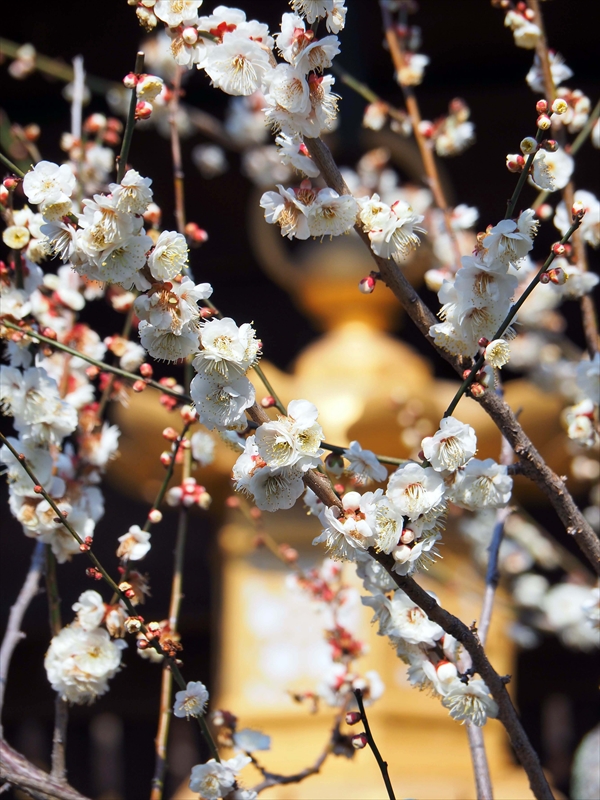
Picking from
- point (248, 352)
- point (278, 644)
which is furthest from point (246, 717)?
point (248, 352)

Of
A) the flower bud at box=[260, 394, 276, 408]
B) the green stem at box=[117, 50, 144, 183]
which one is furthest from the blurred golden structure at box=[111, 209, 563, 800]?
the green stem at box=[117, 50, 144, 183]

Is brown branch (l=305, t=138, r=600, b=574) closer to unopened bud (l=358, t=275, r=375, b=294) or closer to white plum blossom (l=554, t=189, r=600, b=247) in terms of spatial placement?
unopened bud (l=358, t=275, r=375, b=294)

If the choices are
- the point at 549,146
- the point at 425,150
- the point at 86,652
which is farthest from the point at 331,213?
the point at 425,150

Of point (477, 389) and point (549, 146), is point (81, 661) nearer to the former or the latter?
point (477, 389)

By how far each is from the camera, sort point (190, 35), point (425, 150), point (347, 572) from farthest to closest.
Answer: point (347, 572), point (425, 150), point (190, 35)

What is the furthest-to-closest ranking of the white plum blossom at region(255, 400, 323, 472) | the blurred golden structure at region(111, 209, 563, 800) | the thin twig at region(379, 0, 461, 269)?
the blurred golden structure at region(111, 209, 563, 800) < the thin twig at region(379, 0, 461, 269) < the white plum blossom at region(255, 400, 323, 472)

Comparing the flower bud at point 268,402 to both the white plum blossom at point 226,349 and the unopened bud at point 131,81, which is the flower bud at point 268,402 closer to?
the white plum blossom at point 226,349

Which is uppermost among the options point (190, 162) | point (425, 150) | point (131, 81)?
point (190, 162)
